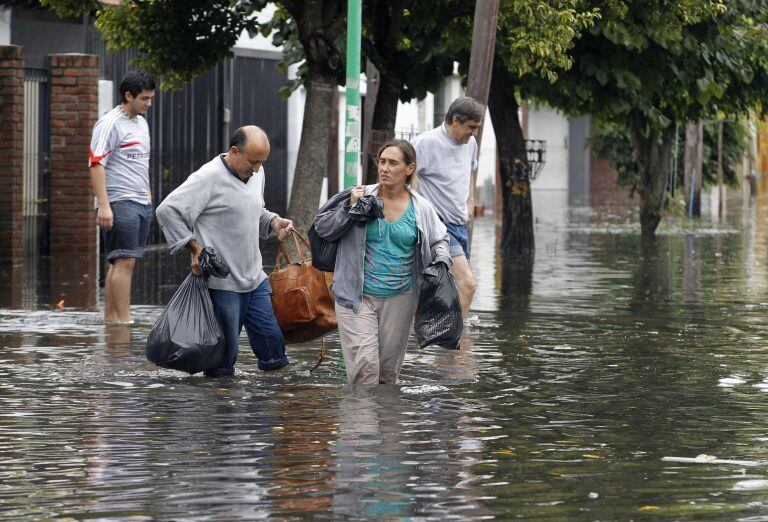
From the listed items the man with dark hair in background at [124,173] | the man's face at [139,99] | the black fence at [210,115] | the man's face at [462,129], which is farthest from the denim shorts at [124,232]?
the black fence at [210,115]

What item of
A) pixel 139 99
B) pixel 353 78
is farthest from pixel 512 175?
pixel 353 78

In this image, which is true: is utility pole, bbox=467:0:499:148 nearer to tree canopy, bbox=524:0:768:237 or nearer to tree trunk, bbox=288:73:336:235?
tree trunk, bbox=288:73:336:235

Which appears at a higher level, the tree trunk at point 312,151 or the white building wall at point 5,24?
the white building wall at point 5,24

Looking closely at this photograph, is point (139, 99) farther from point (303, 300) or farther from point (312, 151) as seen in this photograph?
point (312, 151)

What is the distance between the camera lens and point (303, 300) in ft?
30.9

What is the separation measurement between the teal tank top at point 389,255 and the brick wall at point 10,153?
34.2ft

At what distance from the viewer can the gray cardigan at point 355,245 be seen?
8602 millimetres

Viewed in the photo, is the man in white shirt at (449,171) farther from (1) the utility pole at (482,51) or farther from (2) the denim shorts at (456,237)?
(1) the utility pole at (482,51)

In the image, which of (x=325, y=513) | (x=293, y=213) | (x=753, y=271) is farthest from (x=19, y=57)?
(x=325, y=513)

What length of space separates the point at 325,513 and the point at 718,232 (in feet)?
80.7

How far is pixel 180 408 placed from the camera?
8359mm

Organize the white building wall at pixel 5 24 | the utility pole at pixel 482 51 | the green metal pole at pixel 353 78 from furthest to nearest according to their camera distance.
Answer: the white building wall at pixel 5 24, the utility pole at pixel 482 51, the green metal pole at pixel 353 78

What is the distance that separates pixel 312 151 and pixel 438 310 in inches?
328

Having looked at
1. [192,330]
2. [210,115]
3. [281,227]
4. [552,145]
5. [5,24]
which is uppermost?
[5,24]
